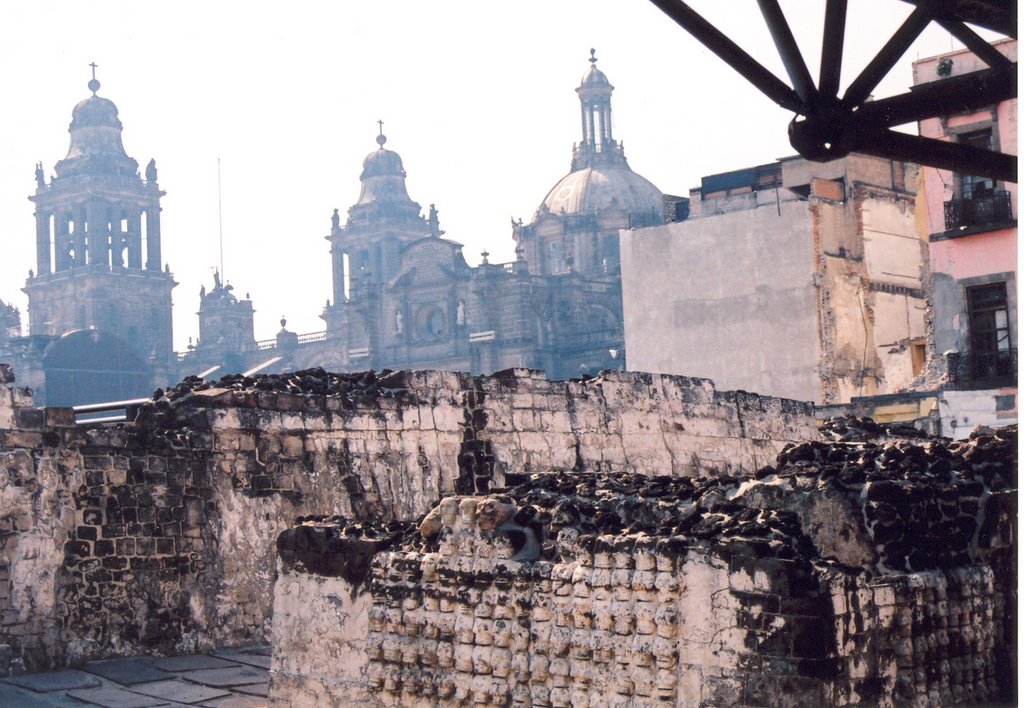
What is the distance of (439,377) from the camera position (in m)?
12.9

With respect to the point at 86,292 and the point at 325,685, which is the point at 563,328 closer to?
the point at 86,292

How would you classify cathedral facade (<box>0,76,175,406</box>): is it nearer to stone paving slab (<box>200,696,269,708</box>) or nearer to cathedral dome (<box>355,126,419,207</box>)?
cathedral dome (<box>355,126,419,207</box>)

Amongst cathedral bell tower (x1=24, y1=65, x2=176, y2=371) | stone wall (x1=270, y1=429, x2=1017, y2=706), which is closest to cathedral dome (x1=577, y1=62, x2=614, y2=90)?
cathedral bell tower (x1=24, y1=65, x2=176, y2=371)

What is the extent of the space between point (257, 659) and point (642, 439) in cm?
450

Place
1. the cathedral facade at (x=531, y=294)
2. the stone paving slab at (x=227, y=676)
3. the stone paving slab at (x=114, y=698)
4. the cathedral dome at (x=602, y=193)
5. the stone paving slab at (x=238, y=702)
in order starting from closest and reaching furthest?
the stone paving slab at (x=238, y=702), the stone paving slab at (x=114, y=698), the stone paving slab at (x=227, y=676), the cathedral facade at (x=531, y=294), the cathedral dome at (x=602, y=193)

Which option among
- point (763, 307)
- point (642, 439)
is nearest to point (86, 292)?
point (763, 307)

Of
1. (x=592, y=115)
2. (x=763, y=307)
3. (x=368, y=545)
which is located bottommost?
(x=368, y=545)

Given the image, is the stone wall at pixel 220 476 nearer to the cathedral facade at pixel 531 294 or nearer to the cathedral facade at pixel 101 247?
the cathedral facade at pixel 531 294

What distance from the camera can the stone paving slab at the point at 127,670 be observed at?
1033cm

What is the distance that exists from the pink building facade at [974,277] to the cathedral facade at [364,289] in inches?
1563

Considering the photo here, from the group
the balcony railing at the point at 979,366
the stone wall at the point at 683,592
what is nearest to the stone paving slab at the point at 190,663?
the stone wall at the point at 683,592

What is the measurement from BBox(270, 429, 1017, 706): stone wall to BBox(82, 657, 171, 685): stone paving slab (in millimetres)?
2616

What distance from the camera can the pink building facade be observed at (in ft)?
73.6

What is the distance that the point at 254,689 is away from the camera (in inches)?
388
